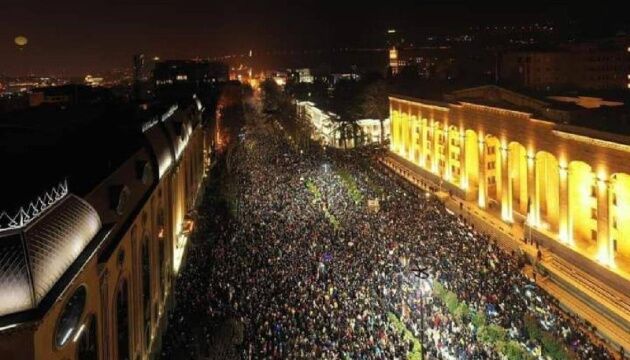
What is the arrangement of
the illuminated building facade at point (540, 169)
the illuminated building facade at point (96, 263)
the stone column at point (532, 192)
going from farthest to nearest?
the stone column at point (532, 192)
the illuminated building facade at point (540, 169)
the illuminated building facade at point (96, 263)

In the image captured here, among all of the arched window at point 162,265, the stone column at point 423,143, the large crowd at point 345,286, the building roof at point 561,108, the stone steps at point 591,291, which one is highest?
the building roof at point 561,108

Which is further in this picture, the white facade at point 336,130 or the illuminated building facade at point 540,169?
the white facade at point 336,130

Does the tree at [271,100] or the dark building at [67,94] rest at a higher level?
the tree at [271,100]

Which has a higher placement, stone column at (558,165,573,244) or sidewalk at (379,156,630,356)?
stone column at (558,165,573,244)

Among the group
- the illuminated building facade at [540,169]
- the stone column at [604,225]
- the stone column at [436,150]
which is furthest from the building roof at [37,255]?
the stone column at [436,150]

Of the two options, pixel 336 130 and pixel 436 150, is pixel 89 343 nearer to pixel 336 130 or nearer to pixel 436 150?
pixel 436 150

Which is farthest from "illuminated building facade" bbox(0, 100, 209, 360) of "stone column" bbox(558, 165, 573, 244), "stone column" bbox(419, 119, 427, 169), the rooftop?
"stone column" bbox(419, 119, 427, 169)

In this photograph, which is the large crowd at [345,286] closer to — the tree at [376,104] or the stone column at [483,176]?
the stone column at [483,176]

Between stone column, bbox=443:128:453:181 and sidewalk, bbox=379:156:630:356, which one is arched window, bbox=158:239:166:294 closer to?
sidewalk, bbox=379:156:630:356
